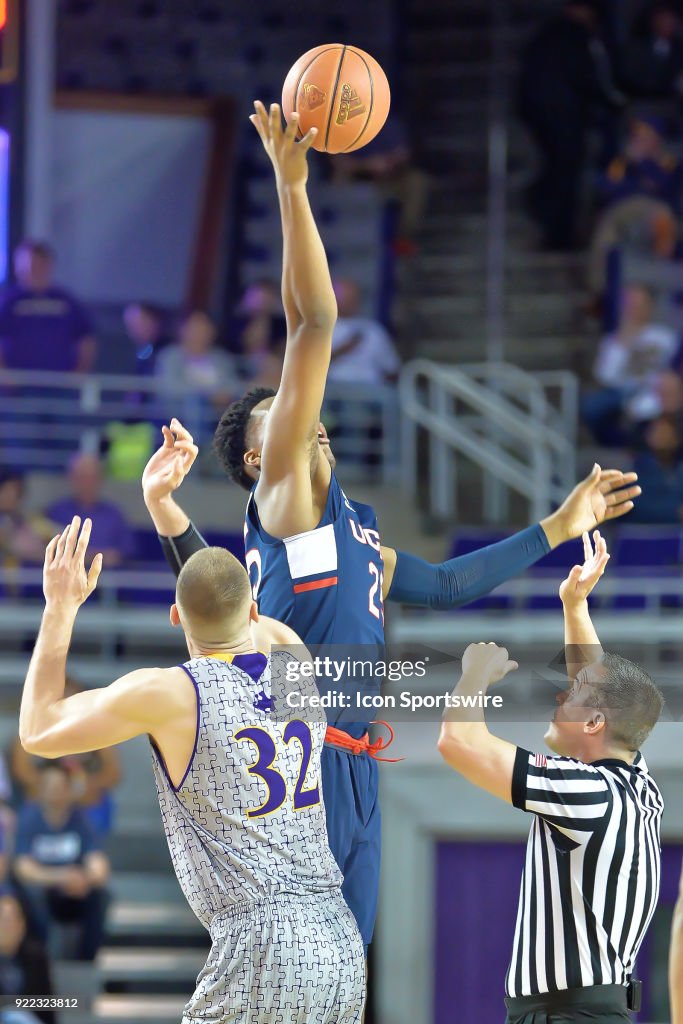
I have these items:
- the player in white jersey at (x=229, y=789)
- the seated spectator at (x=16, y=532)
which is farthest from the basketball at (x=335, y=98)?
the seated spectator at (x=16, y=532)

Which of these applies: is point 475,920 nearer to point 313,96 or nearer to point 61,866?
point 61,866

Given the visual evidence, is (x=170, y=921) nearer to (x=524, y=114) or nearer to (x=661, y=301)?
(x=661, y=301)

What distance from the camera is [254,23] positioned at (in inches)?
567

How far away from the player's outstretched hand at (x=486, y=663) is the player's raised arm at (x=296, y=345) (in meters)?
0.55

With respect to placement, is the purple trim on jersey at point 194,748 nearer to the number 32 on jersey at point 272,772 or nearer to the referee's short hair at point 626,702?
the number 32 on jersey at point 272,772

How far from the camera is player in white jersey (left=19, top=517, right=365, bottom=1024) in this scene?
359 centimetres

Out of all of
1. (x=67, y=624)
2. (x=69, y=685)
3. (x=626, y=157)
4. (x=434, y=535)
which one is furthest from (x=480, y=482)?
(x=67, y=624)

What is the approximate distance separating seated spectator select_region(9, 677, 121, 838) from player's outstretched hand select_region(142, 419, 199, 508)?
3.63 meters

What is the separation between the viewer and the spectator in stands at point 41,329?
10.2 metres

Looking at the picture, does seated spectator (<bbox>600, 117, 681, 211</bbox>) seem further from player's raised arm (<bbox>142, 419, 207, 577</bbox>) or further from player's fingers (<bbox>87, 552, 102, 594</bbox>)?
player's fingers (<bbox>87, 552, 102, 594</bbox>)

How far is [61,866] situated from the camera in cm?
769

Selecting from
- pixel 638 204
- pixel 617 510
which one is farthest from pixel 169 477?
pixel 638 204

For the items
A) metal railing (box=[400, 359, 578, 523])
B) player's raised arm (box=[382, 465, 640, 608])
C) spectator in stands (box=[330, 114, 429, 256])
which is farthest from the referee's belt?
spectator in stands (box=[330, 114, 429, 256])

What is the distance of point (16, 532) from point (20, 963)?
2.60 m
